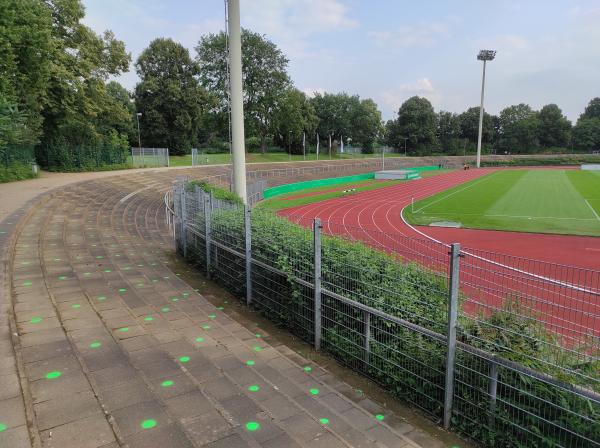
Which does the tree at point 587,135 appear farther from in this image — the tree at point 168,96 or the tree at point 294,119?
the tree at point 168,96

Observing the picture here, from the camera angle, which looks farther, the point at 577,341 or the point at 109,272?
the point at 109,272

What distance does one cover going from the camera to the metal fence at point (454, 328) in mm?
3352

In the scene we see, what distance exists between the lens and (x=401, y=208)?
27375 mm

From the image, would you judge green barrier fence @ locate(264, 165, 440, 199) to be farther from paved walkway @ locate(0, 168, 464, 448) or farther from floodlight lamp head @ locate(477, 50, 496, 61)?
floodlight lamp head @ locate(477, 50, 496, 61)

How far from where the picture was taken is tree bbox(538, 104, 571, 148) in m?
97.7

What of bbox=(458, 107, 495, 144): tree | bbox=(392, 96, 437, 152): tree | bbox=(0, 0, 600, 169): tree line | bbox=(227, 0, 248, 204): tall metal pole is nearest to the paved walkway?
bbox=(227, 0, 248, 204): tall metal pole

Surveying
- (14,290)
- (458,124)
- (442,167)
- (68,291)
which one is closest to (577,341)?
(68,291)

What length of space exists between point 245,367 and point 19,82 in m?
25.3

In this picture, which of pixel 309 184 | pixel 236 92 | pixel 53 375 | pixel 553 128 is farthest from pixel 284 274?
pixel 553 128

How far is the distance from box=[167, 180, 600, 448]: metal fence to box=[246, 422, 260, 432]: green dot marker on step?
5.22ft

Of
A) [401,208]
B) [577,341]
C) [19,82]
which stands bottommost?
[401,208]

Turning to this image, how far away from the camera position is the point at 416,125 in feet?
313

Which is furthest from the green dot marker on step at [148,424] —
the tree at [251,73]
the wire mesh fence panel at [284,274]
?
the tree at [251,73]

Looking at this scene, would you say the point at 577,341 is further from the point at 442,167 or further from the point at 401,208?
the point at 442,167
